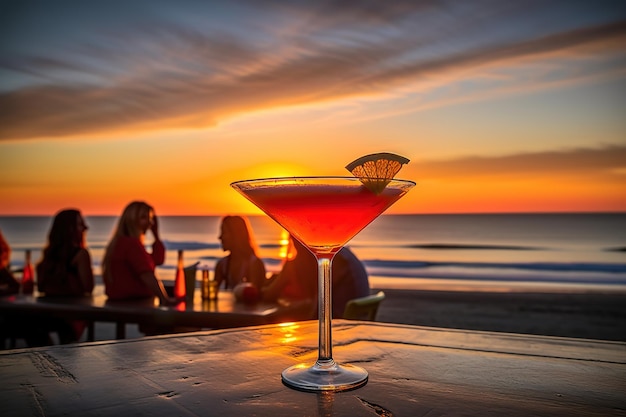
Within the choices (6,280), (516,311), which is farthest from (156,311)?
(516,311)

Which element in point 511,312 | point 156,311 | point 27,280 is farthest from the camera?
point 511,312

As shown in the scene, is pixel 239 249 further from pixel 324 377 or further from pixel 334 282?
pixel 324 377

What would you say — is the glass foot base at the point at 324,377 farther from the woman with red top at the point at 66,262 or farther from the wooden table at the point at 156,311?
the woman with red top at the point at 66,262

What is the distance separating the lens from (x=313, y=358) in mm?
1313

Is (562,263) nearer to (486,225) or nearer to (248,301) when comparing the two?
(248,301)

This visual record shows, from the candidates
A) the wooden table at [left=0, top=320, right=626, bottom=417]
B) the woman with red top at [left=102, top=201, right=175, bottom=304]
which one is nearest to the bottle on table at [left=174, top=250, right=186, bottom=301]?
the woman with red top at [left=102, top=201, right=175, bottom=304]

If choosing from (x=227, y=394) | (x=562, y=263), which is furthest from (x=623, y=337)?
(x=562, y=263)

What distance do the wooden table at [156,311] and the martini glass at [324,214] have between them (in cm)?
252

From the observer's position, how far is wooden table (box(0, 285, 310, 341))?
3.88m

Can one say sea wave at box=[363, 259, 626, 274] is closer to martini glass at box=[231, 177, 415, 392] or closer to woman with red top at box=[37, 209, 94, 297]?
woman with red top at box=[37, 209, 94, 297]

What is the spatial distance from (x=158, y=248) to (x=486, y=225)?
48565 millimetres

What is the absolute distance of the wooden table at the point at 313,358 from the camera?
3.09ft

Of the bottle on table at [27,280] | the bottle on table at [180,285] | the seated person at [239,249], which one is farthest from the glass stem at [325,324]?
the seated person at [239,249]

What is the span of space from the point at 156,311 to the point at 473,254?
83.1 feet
